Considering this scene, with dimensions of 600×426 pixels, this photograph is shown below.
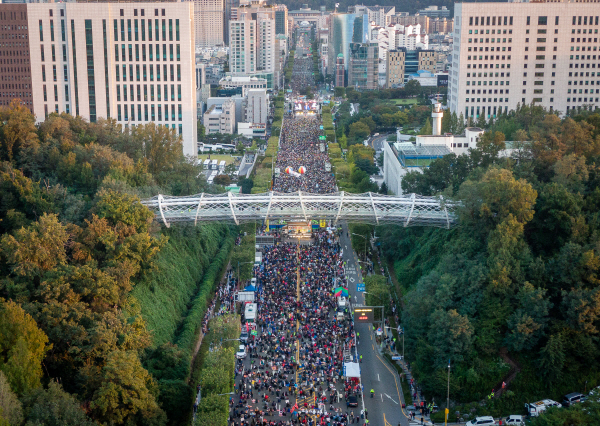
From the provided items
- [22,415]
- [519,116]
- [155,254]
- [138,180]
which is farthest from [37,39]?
[22,415]

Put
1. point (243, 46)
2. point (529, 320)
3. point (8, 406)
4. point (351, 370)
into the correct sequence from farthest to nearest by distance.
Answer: point (243, 46) < point (351, 370) < point (529, 320) < point (8, 406)

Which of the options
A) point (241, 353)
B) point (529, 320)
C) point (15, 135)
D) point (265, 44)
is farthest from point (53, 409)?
point (265, 44)

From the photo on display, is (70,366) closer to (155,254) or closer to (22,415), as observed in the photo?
(22,415)

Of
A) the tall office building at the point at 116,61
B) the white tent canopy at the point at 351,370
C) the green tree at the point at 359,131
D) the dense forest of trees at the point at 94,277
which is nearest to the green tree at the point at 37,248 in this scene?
the dense forest of trees at the point at 94,277

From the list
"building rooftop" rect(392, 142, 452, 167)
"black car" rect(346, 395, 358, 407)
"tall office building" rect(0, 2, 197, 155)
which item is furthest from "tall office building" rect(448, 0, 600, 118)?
"black car" rect(346, 395, 358, 407)

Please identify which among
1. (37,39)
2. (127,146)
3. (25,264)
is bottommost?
(25,264)

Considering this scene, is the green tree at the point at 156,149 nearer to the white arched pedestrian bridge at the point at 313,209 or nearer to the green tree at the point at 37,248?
the white arched pedestrian bridge at the point at 313,209

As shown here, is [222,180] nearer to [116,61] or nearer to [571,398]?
[116,61]
